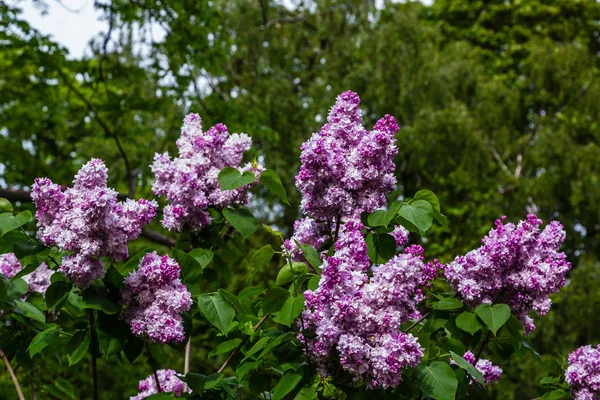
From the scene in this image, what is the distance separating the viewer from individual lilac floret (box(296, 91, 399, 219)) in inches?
117

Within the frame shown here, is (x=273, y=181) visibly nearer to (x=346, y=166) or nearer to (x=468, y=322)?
(x=346, y=166)

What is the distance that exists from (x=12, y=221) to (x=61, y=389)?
169cm

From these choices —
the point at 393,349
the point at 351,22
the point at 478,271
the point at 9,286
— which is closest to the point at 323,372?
the point at 393,349

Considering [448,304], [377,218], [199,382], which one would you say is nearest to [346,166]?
[377,218]

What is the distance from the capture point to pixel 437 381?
271 centimetres

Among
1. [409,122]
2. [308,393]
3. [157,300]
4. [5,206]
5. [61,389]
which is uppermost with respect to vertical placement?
[409,122]

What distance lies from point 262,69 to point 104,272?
15.1m

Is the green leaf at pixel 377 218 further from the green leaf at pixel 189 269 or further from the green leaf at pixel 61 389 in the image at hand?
the green leaf at pixel 61 389

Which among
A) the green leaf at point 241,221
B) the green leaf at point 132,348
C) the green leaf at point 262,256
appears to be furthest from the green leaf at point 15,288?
the green leaf at point 262,256

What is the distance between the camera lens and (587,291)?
45.9 ft

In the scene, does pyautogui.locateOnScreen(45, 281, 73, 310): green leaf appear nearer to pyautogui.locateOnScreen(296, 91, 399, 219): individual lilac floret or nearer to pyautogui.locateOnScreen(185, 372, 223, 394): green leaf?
pyautogui.locateOnScreen(185, 372, 223, 394): green leaf

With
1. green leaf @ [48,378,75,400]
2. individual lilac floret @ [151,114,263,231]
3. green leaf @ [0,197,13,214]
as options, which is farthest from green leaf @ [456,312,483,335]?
green leaf @ [48,378,75,400]

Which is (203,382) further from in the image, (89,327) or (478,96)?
(478,96)

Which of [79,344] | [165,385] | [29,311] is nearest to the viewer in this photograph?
[79,344]
